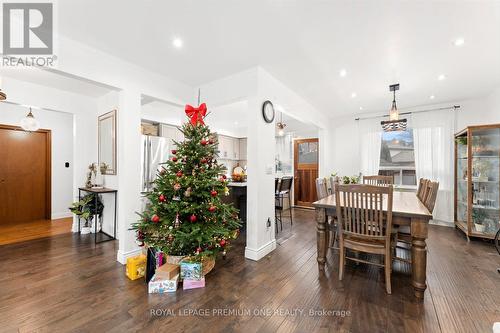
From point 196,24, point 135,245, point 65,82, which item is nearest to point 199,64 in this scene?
point 196,24

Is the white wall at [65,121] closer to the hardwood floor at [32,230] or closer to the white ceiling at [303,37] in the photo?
the hardwood floor at [32,230]

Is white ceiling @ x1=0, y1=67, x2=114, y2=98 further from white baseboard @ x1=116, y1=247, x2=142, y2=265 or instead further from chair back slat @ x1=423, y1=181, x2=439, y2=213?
chair back slat @ x1=423, y1=181, x2=439, y2=213

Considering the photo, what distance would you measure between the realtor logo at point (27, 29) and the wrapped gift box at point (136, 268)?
7.78 ft

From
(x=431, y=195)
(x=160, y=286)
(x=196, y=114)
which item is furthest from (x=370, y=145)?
(x=160, y=286)

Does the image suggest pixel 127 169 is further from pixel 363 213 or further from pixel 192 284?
pixel 363 213

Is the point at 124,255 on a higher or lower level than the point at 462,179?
lower

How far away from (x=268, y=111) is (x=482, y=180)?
12.6 feet

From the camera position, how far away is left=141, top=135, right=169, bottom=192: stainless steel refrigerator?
345 cm

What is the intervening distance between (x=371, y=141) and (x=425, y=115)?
1142mm

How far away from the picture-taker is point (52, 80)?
3.26 meters

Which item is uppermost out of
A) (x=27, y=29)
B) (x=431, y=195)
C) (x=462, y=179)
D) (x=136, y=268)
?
(x=27, y=29)

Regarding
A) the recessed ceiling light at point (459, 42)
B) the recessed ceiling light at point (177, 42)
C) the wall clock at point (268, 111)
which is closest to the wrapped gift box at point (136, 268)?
the wall clock at point (268, 111)

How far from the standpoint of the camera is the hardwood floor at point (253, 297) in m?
1.60

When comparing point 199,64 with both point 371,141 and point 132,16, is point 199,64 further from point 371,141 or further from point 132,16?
point 371,141
